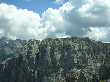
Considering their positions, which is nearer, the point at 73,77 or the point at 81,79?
the point at 73,77
